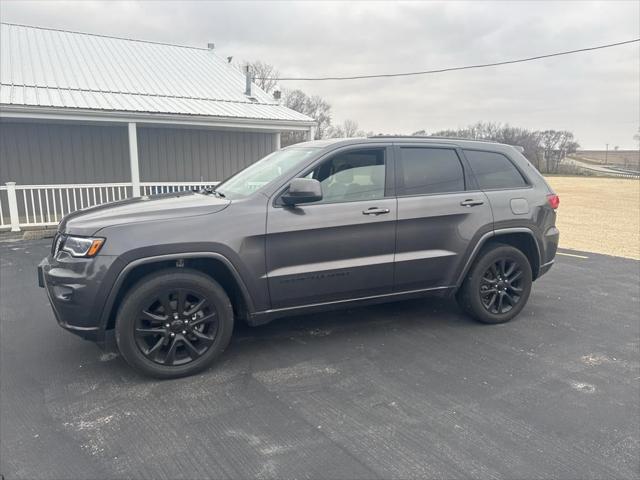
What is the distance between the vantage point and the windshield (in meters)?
3.78

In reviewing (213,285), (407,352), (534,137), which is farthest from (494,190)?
(534,137)

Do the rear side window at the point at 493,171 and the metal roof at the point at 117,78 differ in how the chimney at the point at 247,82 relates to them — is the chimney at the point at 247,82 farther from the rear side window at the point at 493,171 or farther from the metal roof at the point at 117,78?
the rear side window at the point at 493,171

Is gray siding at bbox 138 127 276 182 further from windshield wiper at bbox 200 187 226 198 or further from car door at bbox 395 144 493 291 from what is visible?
car door at bbox 395 144 493 291

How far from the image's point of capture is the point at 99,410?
2861 mm

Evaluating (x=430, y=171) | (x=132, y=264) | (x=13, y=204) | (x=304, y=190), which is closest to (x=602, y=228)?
(x=430, y=171)

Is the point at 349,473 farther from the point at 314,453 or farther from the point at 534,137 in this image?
the point at 534,137

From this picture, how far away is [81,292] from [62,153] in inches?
443

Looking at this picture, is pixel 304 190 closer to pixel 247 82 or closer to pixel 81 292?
pixel 81 292

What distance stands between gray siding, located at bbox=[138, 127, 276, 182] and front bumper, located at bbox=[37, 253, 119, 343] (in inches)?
440

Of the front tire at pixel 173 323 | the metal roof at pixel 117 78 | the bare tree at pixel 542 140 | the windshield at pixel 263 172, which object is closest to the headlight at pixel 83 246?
the front tire at pixel 173 323

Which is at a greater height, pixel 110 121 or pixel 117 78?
pixel 117 78

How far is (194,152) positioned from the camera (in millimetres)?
14234

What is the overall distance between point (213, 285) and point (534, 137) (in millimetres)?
69741

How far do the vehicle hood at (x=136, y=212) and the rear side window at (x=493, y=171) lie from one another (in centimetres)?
245
